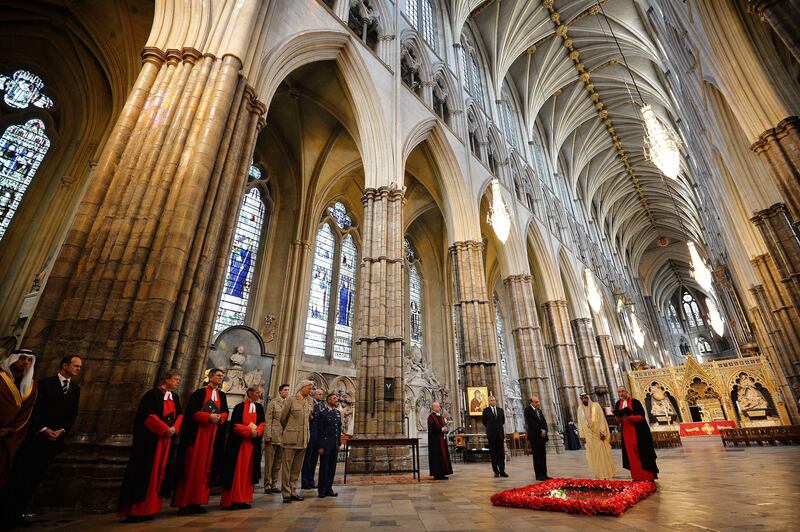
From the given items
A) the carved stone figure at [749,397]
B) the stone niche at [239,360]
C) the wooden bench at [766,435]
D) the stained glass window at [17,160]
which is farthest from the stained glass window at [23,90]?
the carved stone figure at [749,397]

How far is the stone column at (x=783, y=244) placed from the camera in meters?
9.38

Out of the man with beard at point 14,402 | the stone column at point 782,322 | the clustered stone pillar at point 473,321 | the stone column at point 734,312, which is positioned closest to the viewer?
the man with beard at point 14,402

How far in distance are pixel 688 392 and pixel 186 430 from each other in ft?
80.3

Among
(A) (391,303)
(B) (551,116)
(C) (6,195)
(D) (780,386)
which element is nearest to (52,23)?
(C) (6,195)

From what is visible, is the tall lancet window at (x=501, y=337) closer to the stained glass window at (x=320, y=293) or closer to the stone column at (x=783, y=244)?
the stained glass window at (x=320, y=293)

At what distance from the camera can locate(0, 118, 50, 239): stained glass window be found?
31.0 ft

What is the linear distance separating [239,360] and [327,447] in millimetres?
5706

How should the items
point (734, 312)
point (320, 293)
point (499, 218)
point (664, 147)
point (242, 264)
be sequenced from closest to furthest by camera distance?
1. point (664, 147)
2. point (499, 218)
3. point (242, 264)
4. point (320, 293)
5. point (734, 312)

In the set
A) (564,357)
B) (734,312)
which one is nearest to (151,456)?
(564,357)

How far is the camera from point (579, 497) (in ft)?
12.1

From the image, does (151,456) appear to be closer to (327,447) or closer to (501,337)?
(327,447)

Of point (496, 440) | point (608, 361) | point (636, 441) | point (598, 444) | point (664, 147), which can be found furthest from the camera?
point (608, 361)

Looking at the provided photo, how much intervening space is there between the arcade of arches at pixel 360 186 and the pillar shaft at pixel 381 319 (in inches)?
2.2

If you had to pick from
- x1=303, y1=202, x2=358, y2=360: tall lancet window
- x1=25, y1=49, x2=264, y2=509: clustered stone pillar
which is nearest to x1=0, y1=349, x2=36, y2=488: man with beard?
x1=25, y1=49, x2=264, y2=509: clustered stone pillar
